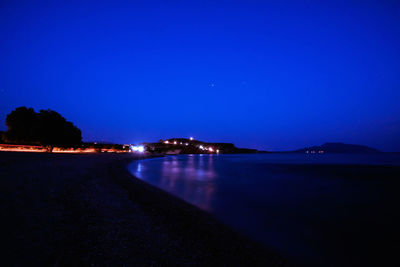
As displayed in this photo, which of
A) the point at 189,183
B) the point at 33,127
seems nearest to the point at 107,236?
the point at 189,183

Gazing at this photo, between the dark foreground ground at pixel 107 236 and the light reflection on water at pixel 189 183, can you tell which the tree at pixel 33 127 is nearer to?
the light reflection on water at pixel 189 183

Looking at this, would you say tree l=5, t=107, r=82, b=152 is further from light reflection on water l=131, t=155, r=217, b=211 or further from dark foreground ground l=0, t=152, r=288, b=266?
dark foreground ground l=0, t=152, r=288, b=266

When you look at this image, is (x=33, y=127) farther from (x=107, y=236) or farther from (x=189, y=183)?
(x=107, y=236)

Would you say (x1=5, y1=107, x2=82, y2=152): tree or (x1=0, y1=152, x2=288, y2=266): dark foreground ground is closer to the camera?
(x1=0, y1=152, x2=288, y2=266): dark foreground ground

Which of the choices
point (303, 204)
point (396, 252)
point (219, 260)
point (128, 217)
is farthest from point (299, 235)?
point (128, 217)

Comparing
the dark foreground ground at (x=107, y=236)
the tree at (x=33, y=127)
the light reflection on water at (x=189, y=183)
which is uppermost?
the tree at (x=33, y=127)

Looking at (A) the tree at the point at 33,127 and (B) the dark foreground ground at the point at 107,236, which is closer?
(B) the dark foreground ground at the point at 107,236

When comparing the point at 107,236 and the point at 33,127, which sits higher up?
the point at 33,127

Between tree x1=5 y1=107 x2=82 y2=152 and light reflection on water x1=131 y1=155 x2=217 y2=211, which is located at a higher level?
tree x1=5 y1=107 x2=82 y2=152

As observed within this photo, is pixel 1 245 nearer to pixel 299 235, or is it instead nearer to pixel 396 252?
pixel 299 235

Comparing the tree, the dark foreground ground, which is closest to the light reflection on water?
the dark foreground ground

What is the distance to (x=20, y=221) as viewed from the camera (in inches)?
225

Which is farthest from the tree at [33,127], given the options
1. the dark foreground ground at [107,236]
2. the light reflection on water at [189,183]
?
the dark foreground ground at [107,236]

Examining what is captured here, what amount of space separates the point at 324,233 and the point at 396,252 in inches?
85.5
